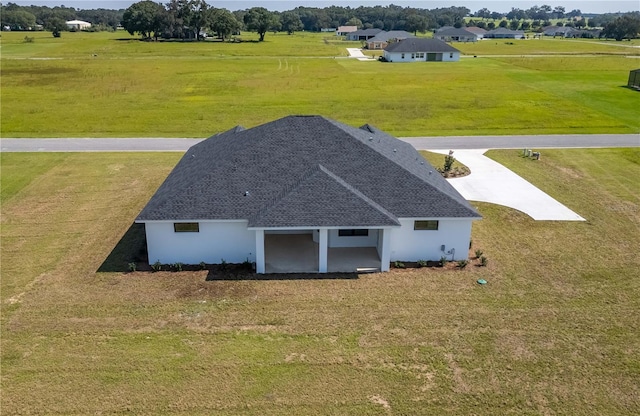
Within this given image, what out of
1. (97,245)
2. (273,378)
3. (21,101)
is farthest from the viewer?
(21,101)

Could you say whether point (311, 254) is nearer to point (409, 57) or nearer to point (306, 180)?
point (306, 180)

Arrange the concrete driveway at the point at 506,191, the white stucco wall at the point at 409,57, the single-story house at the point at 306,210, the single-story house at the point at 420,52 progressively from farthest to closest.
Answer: the single-story house at the point at 420,52
the white stucco wall at the point at 409,57
the concrete driveway at the point at 506,191
the single-story house at the point at 306,210

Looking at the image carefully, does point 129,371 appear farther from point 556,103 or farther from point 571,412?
point 556,103

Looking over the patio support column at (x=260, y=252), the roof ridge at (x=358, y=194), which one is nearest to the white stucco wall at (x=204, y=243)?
the patio support column at (x=260, y=252)

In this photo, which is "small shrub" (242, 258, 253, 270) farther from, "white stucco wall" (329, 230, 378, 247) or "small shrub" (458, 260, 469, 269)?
"small shrub" (458, 260, 469, 269)

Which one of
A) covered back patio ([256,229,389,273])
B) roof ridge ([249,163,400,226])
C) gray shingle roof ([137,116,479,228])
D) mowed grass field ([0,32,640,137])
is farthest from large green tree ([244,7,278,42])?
roof ridge ([249,163,400,226])

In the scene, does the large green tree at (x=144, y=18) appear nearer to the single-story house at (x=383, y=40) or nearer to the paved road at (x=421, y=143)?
the single-story house at (x=383, y=40)

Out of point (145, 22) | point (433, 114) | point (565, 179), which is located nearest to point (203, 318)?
point (565, 179)
